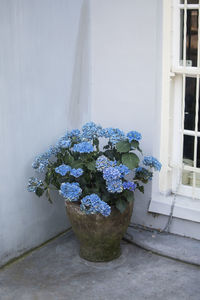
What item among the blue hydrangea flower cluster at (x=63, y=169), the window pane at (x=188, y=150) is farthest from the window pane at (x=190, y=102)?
the blue hydrangea flower cluster at (x=63, y=169)

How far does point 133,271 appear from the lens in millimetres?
4371

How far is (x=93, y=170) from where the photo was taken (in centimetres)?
427

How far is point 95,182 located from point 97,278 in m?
0.82

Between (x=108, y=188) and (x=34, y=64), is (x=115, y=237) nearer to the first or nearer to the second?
(x=108, y=188)

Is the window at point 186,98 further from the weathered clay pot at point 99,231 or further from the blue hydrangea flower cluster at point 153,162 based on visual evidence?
the weathered clay pot at point 99,231

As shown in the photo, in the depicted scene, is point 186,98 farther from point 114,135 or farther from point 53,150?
point 53,150

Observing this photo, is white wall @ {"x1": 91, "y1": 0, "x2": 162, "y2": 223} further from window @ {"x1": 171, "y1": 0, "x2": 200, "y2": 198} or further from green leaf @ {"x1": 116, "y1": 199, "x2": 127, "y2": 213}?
green leaf @ {"x1": 116, "y1": 199, "x2": 127, "y2": 213}

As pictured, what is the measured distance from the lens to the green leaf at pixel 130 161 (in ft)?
14.1

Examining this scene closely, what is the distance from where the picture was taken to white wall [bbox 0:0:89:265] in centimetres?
425

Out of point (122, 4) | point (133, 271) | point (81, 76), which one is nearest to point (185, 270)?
point (133, 271)

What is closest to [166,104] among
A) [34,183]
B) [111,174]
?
[111,174]

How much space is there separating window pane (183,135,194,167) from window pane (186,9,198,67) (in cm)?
70

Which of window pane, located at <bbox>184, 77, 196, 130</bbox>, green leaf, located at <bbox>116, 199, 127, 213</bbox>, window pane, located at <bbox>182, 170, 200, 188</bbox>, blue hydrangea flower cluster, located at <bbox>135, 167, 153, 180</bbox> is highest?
window pane, located at <bbox>184, 77, 196, 130</bbox>

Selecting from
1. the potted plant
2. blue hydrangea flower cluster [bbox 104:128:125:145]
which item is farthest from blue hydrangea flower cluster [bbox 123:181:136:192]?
blue hydrangea flower cluster [bbox 104:128:125:145]
